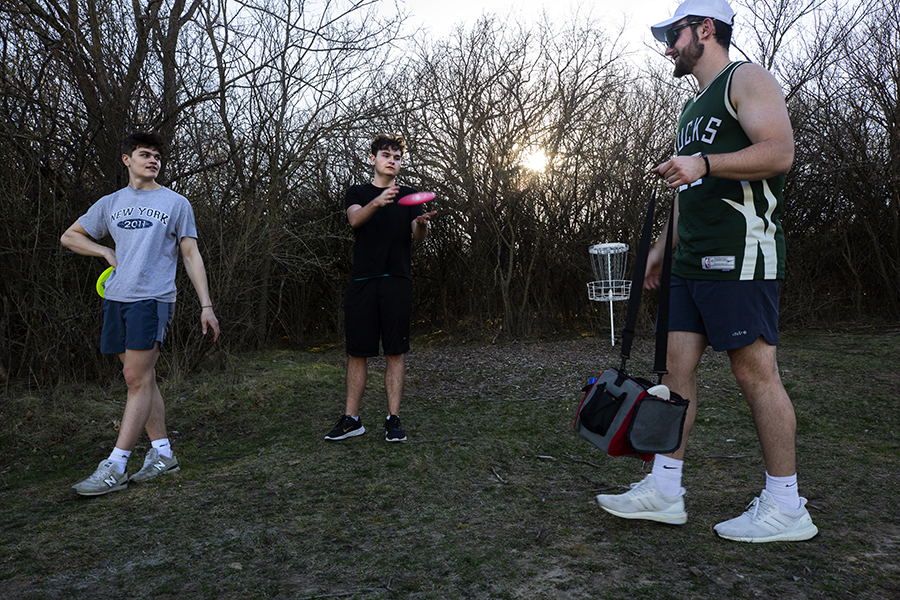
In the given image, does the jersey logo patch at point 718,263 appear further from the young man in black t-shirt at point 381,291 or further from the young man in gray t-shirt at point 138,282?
the young man in gray t-shirt at point 138,282

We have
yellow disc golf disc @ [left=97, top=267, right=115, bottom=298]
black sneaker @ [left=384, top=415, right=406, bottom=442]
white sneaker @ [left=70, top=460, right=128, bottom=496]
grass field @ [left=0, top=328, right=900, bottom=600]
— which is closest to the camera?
grass field @ [left=0, top=328, right=900, bottom=600]

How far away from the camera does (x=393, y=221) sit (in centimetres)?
363

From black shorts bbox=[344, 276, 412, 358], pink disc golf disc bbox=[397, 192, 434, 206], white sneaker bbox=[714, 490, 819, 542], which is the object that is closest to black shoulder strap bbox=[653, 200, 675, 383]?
white sneaker bbox=[714, 490, 819, 542]

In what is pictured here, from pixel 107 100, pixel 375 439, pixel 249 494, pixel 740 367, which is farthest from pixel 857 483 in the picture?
pixel 107 100

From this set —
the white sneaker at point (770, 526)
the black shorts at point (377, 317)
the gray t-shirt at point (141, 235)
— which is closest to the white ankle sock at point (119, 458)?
the gray t-shirt at point (141, 235)

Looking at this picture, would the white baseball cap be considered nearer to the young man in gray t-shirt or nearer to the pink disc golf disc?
the pink disc golf disc

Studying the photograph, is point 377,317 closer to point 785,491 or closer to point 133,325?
point 133,325

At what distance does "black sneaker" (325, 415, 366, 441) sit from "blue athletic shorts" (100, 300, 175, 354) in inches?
45.1

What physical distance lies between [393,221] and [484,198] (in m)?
5.85

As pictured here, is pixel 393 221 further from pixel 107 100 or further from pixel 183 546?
pixel 107 100

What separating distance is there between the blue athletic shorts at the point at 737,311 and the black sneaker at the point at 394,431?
199 centimetres

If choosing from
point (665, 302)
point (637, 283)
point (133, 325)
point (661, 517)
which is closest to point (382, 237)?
point (133, 325)

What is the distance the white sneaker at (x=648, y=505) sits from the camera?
7.27ft

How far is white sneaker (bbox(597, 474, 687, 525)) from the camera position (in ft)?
7.27
